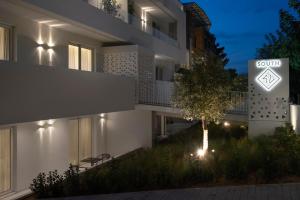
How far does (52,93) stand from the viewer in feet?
34.8

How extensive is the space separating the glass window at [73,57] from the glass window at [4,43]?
399 centimetres

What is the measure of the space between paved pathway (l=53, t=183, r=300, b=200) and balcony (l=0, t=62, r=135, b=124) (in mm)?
2730

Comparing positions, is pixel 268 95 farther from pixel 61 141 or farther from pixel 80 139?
pixel 61 141

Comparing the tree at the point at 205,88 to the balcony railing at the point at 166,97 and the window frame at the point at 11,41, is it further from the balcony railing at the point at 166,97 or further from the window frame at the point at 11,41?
the window frame at the point at 11,41

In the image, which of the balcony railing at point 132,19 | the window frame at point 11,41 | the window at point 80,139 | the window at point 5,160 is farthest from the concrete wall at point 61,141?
the balcony railing at point 132,19

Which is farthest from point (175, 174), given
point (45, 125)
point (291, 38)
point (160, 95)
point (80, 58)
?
point (291, 38)

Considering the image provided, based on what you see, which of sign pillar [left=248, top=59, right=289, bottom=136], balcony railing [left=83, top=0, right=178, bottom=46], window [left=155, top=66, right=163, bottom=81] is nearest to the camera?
sign pillar [left=248, top=59, right=289, bottom=136]

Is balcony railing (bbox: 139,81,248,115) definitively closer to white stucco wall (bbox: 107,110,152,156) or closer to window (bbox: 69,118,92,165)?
white stucco wall (bbox: 107,110,152,156)

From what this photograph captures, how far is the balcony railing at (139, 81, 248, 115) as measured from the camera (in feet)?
52.3

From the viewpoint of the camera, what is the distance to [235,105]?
15469 mm

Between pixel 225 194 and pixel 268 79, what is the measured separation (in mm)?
8483

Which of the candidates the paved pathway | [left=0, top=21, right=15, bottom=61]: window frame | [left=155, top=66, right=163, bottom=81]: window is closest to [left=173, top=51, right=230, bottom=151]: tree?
the paved pathway

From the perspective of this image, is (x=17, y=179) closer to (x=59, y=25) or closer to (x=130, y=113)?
(x=59, y=25)

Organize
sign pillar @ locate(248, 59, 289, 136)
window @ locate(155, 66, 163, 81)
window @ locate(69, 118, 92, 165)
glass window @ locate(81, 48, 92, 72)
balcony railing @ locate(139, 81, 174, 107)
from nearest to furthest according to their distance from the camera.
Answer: window @ locate(69, 118, 92, 165) → sign pillar @ locate(248, 59, 289, 136) → glass window @ locate(81, 48, 92, 72) → balcony railing @ locate(139, 81, 174, 107) → window @ locate(155, 66, 163, 81)
